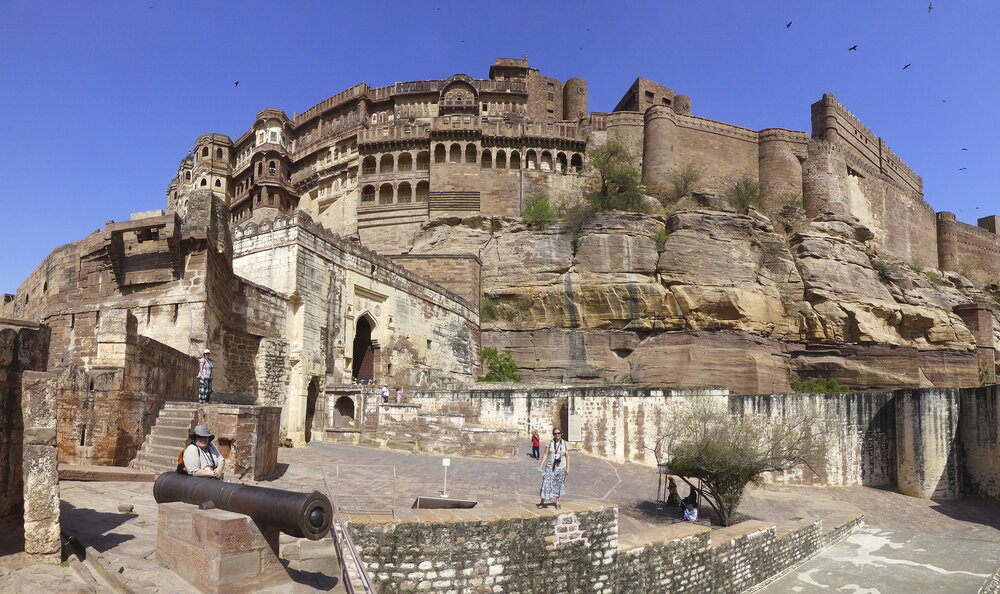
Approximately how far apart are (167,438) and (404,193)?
97.8ft

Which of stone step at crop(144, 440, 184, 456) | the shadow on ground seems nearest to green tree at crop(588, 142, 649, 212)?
stone step at crop(144, 440, 184, 456)

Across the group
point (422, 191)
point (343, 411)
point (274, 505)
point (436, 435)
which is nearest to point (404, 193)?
point (422, 191)

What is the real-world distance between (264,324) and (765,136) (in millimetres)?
31847

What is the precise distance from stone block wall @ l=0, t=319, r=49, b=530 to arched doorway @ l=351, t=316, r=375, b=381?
16.5 metres

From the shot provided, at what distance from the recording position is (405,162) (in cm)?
3841

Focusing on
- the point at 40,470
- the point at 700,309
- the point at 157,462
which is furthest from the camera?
the point at 700,309

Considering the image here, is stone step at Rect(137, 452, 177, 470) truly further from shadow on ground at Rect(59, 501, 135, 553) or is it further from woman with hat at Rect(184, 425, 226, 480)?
woman with hat at Rect(184, 425, 226, 480)

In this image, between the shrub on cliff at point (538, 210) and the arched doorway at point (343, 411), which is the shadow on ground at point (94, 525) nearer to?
the arched doorway at point (343, 411)

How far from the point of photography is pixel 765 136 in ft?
126

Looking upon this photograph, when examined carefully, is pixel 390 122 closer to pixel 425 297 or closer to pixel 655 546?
pixel 425 297

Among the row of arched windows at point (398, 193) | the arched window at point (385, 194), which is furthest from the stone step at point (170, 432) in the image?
the arched window at point (385, 194)

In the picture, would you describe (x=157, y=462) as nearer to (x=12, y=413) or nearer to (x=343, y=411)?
(x=12, y=413)

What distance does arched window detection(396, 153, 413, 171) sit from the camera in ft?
125

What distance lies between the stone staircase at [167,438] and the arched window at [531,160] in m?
29.7
